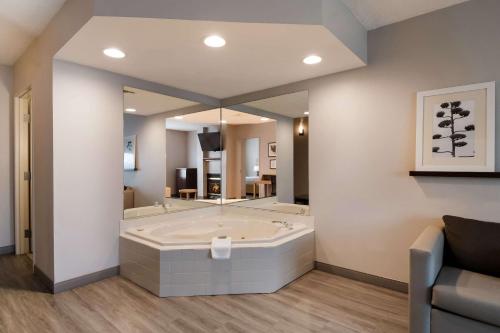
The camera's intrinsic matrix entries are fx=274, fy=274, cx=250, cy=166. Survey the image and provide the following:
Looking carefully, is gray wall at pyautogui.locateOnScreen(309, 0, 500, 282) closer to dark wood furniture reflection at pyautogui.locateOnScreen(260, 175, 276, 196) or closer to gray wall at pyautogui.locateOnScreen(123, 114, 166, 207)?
dark wood furniture reflection at pyautogui.locateOnScreen(260, 175, 276, 196)

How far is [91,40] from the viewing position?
2086 millimetres

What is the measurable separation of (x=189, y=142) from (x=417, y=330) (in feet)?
10.4

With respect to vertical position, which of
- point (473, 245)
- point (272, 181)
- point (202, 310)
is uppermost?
point (272, 181)

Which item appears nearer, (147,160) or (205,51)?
(205,51)

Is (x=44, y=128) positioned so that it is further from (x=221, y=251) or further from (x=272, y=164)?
(x=272, y=164)

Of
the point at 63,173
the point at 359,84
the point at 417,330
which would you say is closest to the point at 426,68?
the point at 359,84

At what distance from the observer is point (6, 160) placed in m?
3.51

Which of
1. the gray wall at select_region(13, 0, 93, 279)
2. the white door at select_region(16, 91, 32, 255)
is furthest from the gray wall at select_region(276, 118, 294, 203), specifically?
the white door at select_region(16, 91, 32, 255)

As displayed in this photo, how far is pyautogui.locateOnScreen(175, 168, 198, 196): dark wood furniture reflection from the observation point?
3713 mm

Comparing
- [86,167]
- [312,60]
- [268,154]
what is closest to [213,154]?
[268,154]

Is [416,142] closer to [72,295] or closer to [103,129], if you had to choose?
[103,129]

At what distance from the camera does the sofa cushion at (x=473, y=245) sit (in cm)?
182

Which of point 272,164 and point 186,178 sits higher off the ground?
point 272,164

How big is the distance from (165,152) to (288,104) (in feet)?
5.58
